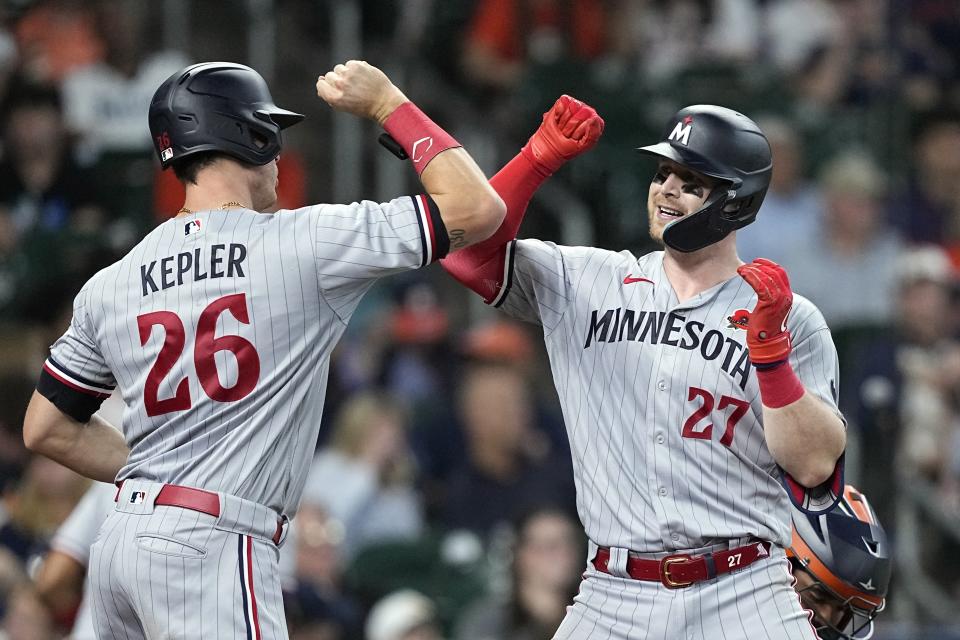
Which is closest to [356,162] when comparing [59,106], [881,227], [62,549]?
[59,106]

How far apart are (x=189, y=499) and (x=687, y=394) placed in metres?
1.23

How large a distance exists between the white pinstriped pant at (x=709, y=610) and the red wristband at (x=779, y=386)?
1.44ft

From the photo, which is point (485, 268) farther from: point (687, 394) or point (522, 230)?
point (522, 230)

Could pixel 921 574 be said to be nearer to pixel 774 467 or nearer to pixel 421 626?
pixel 421 626

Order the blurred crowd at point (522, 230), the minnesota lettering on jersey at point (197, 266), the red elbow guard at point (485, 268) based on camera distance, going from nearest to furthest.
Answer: the minnesota lettering on jersey at point (197, 266)
the red elbow guard at point (485, 268)
the blurred crowd at point (522, 230)

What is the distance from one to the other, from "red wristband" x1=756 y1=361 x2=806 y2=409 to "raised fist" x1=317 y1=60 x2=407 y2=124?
3.64 feet

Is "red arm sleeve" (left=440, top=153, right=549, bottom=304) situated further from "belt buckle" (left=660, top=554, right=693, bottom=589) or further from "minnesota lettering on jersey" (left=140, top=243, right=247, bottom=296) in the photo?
"belt buckle" (left=660, top=554, right=693, bottom=589)

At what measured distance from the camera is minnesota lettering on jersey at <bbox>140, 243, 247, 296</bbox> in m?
3.43

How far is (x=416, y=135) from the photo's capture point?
3564 mm

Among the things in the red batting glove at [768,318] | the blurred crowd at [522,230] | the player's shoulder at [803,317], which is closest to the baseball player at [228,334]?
the red batting glove at [768,318]

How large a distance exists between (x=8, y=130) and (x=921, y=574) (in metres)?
5.49

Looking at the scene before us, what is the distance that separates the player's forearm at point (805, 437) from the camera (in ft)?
11.5

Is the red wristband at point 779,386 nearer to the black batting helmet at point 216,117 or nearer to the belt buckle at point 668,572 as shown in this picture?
the belt buckle at point 668,572

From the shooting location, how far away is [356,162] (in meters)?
9.17
